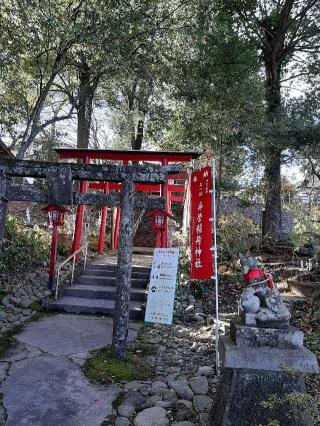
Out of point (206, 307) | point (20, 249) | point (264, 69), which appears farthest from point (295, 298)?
point (264, 69)

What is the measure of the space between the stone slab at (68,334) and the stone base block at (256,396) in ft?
10.7

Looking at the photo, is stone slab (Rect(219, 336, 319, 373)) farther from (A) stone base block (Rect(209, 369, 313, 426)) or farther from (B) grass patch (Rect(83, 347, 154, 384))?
(B) grass patch (Rect(83, 347, 154, 384))

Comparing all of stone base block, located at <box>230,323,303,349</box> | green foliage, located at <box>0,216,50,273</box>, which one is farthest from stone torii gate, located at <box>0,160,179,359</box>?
green foliage, located at <box>0,216,50,273</box>

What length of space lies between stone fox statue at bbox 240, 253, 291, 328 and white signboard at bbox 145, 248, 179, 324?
10.3 ft

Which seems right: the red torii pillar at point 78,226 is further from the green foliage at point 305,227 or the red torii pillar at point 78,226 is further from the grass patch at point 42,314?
the green foliage at point 305,227

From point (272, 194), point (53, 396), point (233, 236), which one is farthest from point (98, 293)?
point (272, 194)

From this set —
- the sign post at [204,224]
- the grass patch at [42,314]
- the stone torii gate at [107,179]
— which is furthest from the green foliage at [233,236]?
the stone torii gate at [107,179]

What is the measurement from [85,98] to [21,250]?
605 centimetres

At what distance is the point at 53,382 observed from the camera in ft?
14.9

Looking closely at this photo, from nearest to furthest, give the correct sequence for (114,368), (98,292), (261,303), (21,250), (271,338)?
(271,338)
(261,303)
(114,368)
(98,292)
(21,250)

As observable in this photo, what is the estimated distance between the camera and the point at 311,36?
14930mm

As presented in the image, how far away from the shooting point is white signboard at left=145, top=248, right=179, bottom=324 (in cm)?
629

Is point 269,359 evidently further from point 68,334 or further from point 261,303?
point 68,334

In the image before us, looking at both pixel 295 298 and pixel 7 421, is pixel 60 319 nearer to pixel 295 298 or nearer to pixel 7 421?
pixel 7 421
